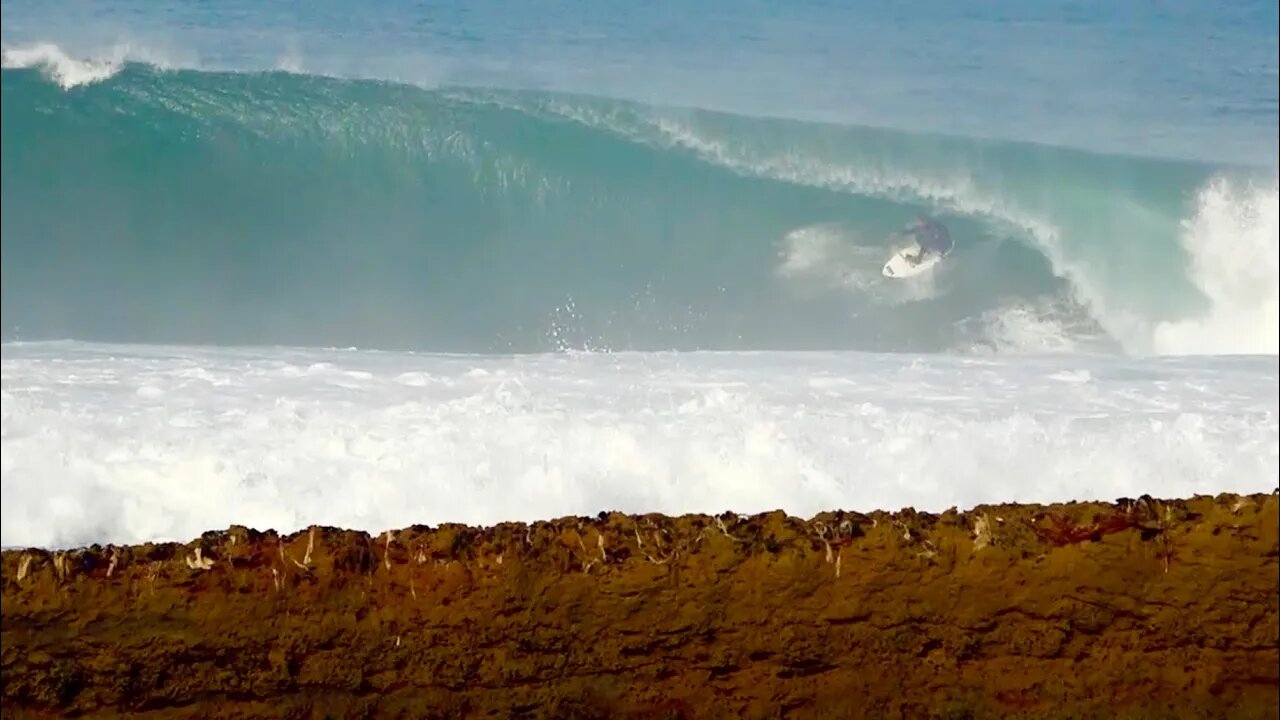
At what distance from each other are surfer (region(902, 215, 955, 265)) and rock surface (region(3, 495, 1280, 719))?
5630 mm

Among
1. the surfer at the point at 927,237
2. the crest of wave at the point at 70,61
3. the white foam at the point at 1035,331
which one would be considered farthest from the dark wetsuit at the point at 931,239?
the crest of wave at the point at 70,61

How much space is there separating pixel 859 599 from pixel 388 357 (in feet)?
13.4

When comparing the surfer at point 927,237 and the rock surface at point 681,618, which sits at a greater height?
the surfer at point 927,237

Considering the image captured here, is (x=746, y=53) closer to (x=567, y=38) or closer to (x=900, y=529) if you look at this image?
(x=567, y=38)

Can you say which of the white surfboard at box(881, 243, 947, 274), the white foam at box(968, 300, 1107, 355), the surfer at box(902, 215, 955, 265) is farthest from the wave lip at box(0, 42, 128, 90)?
the white foam at box(968, 300, 1107, 355)

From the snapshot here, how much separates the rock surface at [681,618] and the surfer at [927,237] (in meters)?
5.63

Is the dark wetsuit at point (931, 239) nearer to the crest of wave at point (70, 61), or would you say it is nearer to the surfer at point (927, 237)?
the surfer at point (927, 237)

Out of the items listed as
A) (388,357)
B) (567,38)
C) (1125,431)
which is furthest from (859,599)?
(567,38)

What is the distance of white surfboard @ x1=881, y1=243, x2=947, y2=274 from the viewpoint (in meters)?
7.85

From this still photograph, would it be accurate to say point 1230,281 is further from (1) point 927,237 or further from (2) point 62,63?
(2) point 62,63

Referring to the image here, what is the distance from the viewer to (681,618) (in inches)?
99.0

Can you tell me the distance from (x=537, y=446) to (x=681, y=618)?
2451 millimetres

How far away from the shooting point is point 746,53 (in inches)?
290

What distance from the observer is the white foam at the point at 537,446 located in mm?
4594
